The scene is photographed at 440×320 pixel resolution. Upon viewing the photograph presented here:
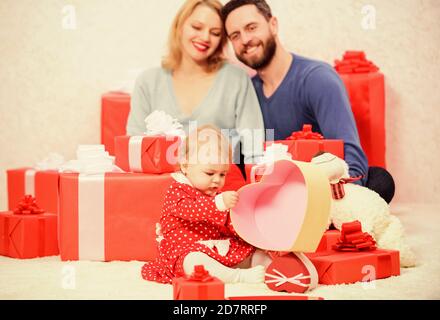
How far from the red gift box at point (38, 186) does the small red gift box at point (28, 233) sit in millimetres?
193

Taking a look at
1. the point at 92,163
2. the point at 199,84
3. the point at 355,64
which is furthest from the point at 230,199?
the point at 355,64

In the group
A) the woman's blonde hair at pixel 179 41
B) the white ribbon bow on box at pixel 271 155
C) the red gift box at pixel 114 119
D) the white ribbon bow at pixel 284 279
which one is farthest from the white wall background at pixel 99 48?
the white ribbon bow at pixel 284 279

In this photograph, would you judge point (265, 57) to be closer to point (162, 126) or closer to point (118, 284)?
point (162, 126)

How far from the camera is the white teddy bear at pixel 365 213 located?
1.75 m

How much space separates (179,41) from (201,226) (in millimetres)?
933

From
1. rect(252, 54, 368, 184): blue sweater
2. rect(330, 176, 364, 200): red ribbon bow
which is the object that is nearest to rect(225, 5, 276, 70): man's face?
rect(252, 54, 368, 184): blue sweater

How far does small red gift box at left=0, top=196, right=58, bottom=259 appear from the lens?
1950 mm

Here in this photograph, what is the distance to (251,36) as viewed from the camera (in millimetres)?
2336

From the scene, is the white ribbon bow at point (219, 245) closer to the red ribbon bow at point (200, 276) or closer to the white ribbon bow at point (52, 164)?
the red ribbon bow at point (200, 276)

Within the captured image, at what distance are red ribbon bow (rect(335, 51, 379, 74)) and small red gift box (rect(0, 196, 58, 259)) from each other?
1.35 meters

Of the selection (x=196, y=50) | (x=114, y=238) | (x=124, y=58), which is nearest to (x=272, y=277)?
(x=114, y=238)

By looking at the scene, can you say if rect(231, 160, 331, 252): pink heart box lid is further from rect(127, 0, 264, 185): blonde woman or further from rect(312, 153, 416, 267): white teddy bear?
rect(127, 0, 264, 185): blonde woman

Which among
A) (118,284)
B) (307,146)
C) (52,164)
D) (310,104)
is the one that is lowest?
(118,284)
